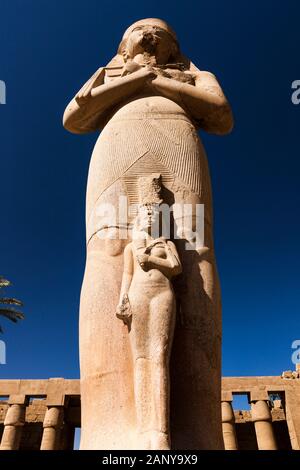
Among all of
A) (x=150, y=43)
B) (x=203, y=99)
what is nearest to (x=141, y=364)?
(x=203, y=99)

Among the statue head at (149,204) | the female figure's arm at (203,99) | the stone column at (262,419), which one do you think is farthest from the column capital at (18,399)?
the statue head at (149,204)

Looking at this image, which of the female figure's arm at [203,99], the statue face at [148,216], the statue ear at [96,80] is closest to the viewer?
the statue face at [148,216]

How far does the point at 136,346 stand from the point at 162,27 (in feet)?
10.9

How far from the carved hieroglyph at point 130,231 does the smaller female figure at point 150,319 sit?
0.13ft

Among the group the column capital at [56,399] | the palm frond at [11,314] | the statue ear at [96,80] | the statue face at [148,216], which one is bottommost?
the statue face at [148,216]

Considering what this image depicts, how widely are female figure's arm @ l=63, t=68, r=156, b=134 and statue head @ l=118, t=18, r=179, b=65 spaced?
469 millimetres

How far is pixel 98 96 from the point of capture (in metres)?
3.99

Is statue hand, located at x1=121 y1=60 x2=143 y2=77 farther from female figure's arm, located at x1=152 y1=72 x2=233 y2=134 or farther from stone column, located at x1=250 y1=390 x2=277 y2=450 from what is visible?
stone column, located at x1=250 y1=390 x2=277 y2=450

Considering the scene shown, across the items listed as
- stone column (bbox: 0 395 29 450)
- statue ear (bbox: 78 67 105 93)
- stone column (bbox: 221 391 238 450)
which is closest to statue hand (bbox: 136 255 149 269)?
statue ear (bbox: 78 67 105 93)

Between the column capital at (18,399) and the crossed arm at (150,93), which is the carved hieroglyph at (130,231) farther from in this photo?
the column capital at (18,399)

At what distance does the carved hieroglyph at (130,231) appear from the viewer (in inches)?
109

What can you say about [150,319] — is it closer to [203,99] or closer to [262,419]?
[203,99]
